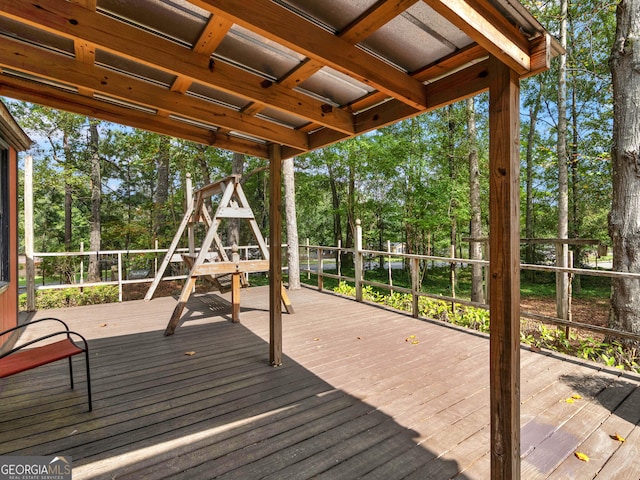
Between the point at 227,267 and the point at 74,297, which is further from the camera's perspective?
the point at 74,297

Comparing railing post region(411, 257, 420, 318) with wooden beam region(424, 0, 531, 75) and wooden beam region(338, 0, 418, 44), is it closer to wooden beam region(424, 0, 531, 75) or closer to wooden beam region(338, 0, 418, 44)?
wooden beam region(424, 0, 531, 75)

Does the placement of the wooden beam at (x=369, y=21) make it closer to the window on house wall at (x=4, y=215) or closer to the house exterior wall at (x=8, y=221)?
the house exterior wall at (x=8, y=221)

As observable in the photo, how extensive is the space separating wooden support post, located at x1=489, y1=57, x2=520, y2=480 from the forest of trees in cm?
728

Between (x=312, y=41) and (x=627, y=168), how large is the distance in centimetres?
487

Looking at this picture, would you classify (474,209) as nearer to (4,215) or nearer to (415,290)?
(415,290)

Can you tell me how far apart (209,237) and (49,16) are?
123 inches

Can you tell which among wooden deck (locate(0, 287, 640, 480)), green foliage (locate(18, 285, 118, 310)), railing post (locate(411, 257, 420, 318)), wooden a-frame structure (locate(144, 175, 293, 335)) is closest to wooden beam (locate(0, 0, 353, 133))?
wooden deck (locate(0, 287, 640, 480))

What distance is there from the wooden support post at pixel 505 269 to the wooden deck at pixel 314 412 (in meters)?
0.39

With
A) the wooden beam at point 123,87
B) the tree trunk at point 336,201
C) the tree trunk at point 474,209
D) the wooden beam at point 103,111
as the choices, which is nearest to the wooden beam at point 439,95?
the wooden beam at point 123,87

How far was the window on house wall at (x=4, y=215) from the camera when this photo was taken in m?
3.55

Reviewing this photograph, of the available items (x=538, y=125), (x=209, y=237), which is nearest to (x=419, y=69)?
(x=209, y=237)

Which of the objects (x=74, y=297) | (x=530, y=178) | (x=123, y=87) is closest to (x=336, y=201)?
(x=530, y=178)

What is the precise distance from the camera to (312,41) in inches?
58.2

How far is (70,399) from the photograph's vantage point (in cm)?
254
